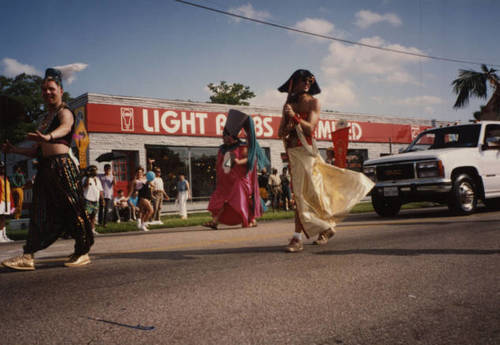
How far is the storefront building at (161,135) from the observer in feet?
55.1

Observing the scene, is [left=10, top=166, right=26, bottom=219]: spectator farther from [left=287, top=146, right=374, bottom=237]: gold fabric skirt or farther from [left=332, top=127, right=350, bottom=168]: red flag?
[left=332, top=127, right=350, bottom=168]: red flag

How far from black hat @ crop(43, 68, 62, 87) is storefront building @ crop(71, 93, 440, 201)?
38.5ft

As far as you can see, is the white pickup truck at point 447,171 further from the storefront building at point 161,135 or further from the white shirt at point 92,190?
the storefront building at point 161,135

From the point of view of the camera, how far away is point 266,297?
2916 mm

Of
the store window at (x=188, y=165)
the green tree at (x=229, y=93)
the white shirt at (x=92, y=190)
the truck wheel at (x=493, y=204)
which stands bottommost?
the truck wheel at (x=493, y=204)

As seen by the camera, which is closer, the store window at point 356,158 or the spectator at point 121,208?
the spectator at point 121,208

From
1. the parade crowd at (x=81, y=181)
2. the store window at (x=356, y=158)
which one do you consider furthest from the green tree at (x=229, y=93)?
the parade crowd at (x=81, y=181)

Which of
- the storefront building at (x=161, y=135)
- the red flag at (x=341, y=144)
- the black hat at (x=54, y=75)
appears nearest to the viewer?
the black hat at (x=54, y=75)

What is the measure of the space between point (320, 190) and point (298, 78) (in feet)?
4.53

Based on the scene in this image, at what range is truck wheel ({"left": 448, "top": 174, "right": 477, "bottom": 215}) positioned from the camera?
9102 millimetres

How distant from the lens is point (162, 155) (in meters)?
18.7

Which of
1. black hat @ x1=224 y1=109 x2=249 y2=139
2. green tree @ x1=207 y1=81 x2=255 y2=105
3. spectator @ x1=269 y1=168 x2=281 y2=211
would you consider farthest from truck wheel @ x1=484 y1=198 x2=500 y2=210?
green tree @ x1=207 y1=81 x2=255 y2=105

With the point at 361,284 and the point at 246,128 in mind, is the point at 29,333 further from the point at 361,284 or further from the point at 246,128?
the point at 246,128

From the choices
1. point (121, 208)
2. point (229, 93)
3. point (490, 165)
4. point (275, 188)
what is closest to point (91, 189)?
point (121, 208)
